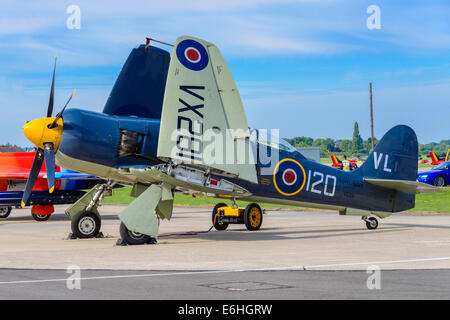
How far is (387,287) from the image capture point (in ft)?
29.2

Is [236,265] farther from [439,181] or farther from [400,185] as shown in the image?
[439,181]

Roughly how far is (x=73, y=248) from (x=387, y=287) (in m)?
8.40

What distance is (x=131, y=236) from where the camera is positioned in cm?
1552

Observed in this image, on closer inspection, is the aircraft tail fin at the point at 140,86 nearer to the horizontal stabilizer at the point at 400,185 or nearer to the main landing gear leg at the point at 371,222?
the horizontal stabilizer at the point at 400,185

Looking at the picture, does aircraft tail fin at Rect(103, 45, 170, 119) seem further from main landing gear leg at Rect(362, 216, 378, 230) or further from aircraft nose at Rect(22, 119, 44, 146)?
main landing gear leg at Rect(362, 216, 378, 230)

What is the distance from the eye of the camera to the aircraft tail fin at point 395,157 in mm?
20906

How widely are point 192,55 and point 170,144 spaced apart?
2.19 m

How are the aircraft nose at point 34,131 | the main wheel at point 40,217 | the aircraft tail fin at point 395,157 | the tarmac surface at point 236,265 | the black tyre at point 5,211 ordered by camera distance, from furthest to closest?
the black tyre at point 5,211 < the main wheel at point 40,217 < the aircraft tail fin at point 395,157 < the aircraft nose at point 34,131 < the tarmac surface at point 236,265

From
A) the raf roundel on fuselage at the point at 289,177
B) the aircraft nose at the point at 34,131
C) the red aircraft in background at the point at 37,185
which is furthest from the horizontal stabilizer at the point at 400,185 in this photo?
the red aircraft in background at the point at 37,185

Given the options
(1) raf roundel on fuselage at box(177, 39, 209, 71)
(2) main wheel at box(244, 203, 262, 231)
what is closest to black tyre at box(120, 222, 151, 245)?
(1) raf roundel on fuselage at box(177, 39, 209, 71)

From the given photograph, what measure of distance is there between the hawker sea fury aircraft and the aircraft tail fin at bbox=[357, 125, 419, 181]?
190 cm

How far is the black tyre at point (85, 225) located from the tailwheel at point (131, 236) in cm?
222
